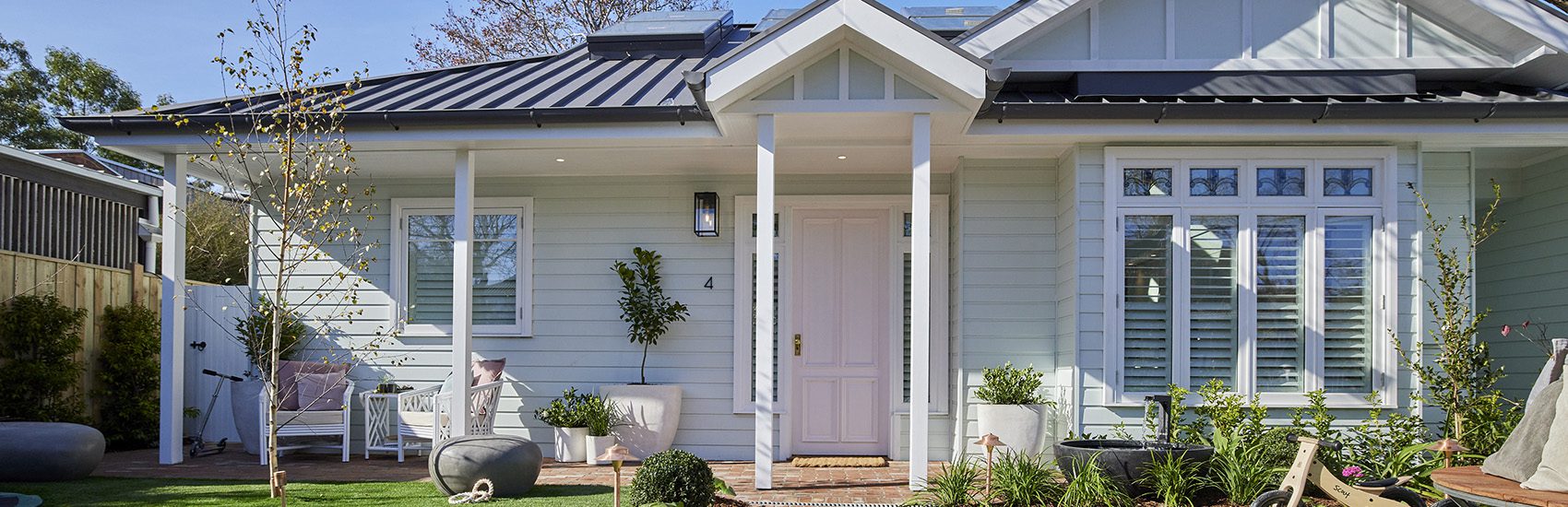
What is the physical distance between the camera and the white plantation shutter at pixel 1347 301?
729 cm

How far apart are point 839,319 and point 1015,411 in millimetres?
1808

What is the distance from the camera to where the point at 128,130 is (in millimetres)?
7258

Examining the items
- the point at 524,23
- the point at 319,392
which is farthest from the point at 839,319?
the point at 524,23

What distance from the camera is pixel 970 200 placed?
26.8ft

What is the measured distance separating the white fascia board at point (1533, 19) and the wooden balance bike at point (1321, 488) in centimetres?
384

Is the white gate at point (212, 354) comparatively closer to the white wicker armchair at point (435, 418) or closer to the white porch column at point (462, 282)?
the white wicker armchair at point (435, 418)

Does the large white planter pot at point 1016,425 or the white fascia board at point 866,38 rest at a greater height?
the white fascia board at point 866,38

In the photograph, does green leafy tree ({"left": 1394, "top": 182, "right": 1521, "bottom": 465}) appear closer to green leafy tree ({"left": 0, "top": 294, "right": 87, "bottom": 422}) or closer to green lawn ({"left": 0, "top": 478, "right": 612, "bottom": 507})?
green lawn ({"left": 0, "top": 478, "right": 612, "bottom": 507})

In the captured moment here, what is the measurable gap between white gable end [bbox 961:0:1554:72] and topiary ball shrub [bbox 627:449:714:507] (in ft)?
11.7

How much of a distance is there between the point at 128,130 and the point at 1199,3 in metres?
7.13

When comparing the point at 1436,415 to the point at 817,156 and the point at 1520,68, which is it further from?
the point at 817,156

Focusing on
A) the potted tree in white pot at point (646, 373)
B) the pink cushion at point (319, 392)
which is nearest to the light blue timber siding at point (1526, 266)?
the potted tree in white pot at point (646, 373)

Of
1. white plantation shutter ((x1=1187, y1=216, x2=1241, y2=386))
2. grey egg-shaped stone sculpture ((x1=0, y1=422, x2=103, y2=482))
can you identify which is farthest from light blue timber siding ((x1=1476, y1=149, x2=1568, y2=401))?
grey egg-shaped stone sculpture ((x1=0, y1=422, x2=103, y2=482))

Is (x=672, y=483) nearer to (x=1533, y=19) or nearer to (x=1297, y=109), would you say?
(x=1297, y=109)
